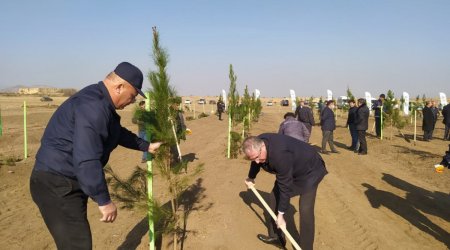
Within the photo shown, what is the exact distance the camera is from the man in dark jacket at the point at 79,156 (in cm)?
249

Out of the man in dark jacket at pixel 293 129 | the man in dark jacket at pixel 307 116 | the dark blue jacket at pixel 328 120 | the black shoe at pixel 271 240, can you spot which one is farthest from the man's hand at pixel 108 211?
the dark blue jacket at pixel 328 120

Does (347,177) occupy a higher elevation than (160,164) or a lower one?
lower

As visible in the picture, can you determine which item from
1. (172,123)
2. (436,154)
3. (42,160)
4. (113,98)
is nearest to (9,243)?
(172,123)

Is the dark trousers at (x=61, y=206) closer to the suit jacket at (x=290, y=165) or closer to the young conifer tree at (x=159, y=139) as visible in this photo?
the young conifer tree at (x=159, y=139)

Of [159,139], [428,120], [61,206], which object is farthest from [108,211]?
[428,120]

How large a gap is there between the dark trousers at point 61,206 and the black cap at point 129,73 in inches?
33.9

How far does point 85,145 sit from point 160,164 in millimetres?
2102

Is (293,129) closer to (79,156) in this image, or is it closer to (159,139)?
(159,139)

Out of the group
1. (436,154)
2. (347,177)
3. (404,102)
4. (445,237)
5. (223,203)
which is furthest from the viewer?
(404,102)

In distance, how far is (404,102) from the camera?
3130 centimetres

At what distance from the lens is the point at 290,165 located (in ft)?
13.1

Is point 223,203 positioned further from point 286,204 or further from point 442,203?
point 442,203

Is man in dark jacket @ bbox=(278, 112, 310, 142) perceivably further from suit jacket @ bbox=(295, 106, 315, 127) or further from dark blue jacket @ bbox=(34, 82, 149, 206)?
dark blue jacket @ bbox=(34, 82, 149, 206)

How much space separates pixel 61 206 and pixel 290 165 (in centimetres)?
231
